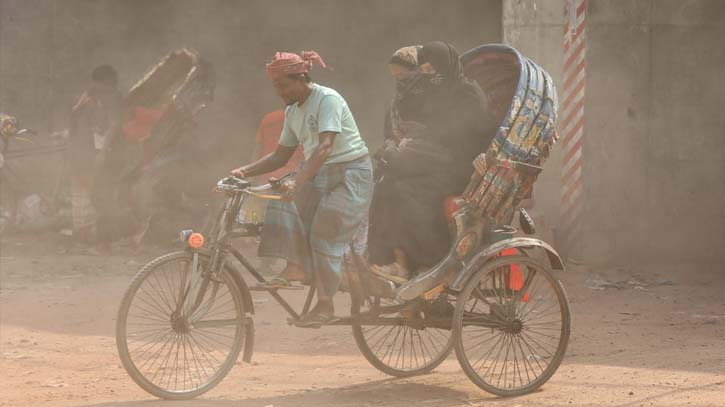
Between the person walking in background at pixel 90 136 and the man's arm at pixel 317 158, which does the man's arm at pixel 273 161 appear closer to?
the man's arm at pixel 317 158

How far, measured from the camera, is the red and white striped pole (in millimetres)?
11836

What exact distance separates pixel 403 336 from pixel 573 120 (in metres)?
5.36

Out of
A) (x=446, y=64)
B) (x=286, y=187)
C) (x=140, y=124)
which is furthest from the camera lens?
(x=140, y=124)

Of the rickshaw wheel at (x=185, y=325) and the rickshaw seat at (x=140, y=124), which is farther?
the rickshaw seat at (x=140, y=124)

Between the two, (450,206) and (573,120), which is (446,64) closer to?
(450,206)

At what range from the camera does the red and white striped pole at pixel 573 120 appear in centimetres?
1184

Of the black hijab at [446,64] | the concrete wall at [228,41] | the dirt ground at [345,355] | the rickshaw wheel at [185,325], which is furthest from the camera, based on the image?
the concrete wall at [228,41]

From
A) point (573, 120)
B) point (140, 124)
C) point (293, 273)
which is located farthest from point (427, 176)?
point (140, 124)

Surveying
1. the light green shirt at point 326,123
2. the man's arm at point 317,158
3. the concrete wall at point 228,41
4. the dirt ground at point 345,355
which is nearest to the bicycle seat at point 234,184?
the man's arm at point 317,158

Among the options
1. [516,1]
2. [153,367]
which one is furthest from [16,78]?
[153,367]

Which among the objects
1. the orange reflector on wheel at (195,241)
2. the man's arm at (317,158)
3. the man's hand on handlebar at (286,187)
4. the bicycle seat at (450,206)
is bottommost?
the orange reflector on wheel at (195,241)

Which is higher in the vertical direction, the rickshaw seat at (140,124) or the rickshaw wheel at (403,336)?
the rickshaw seat at (140,124)

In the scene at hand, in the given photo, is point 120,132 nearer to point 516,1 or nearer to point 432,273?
point 516,1

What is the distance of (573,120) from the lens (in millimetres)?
11867
